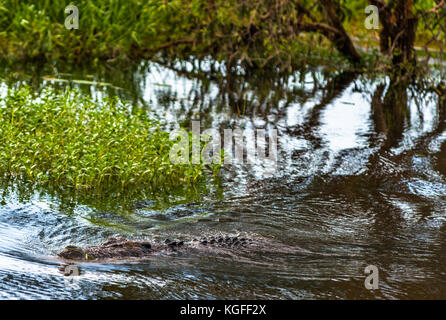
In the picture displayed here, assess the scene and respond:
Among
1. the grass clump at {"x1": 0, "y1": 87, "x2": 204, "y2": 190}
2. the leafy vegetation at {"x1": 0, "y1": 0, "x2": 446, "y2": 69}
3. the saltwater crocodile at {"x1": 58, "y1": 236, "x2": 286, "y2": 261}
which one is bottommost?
the saltwater crocodile at {"x1": 58, "y1": 236, "x2": 286, "y2": 261}

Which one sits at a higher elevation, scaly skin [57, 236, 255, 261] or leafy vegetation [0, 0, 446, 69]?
leafy vegetation [0, 0, 446, 69]

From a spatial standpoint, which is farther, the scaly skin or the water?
the scaly skin

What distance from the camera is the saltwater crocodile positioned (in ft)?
16.1

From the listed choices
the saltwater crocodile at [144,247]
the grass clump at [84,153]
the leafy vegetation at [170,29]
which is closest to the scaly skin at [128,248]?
the saltwater crocodile at [144,247]

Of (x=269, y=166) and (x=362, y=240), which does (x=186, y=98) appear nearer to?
(x=269, y=166)

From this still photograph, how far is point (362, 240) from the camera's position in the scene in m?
5.53

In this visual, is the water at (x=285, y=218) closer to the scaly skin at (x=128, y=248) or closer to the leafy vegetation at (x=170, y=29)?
the scaly skin at (x=128, y=248)

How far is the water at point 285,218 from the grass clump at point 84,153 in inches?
12.8

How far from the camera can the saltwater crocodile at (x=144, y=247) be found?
491cm

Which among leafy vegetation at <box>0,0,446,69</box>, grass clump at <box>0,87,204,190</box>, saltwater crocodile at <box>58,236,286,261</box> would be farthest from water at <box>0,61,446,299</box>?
leafy vegetation at <box>0,0,446,69</box>

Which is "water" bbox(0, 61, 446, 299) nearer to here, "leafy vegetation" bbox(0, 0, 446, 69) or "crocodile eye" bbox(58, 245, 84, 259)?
"crocodile eye" bbox(58, 245, 84, 259)

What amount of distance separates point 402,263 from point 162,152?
119 inches
